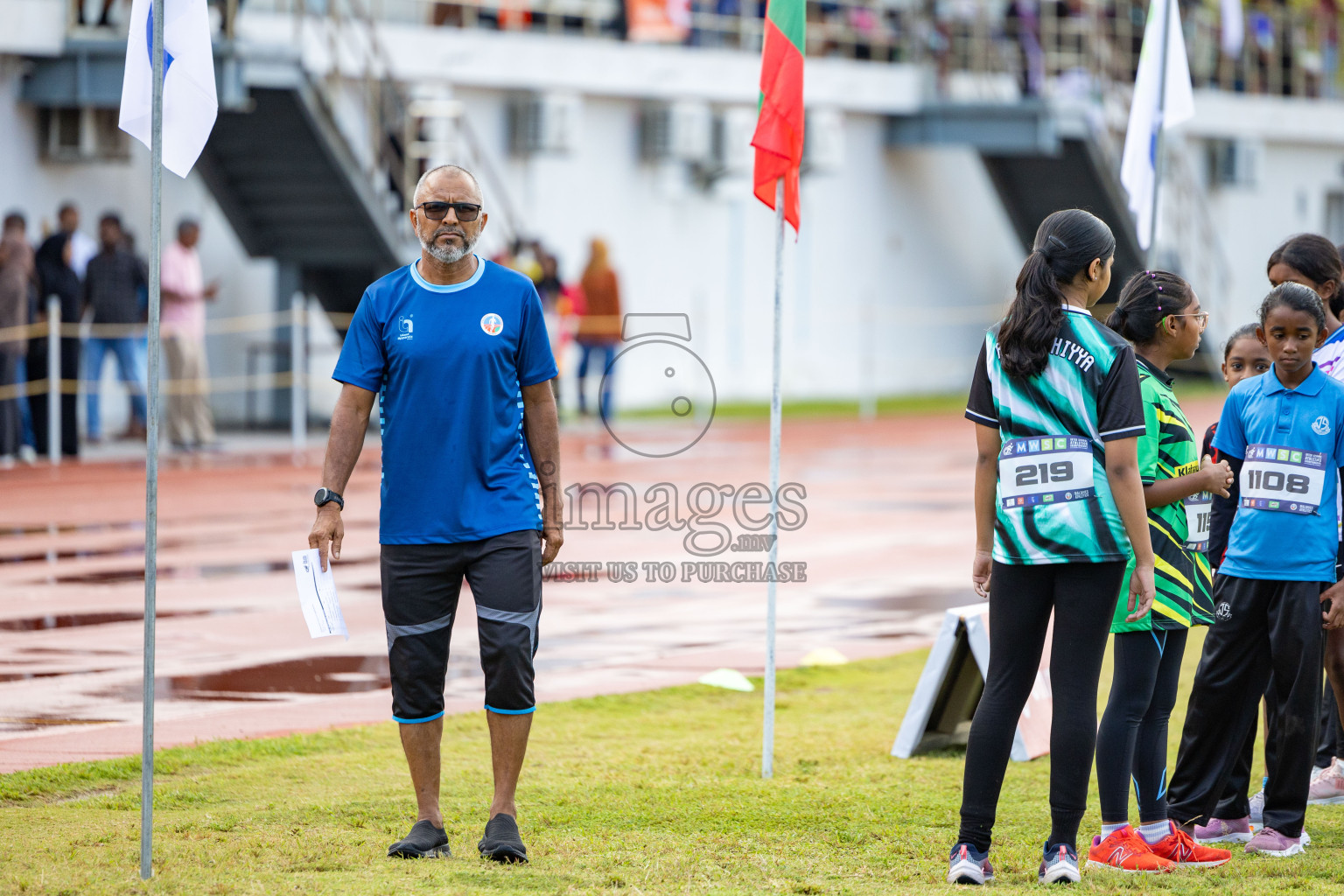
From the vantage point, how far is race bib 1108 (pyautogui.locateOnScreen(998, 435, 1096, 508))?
17.3 ft

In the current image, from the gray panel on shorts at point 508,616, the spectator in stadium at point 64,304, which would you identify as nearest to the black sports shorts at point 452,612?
the gray panel on shorts at point 508,616

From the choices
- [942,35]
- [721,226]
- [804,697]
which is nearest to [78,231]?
[721,226]

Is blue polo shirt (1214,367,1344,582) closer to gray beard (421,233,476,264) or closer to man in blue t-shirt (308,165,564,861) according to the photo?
man in blue t-shirt (308,165,564,861)

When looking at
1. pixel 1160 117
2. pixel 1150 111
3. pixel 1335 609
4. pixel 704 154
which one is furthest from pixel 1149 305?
pixel 704 154

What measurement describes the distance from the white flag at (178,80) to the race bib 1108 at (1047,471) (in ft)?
8.44

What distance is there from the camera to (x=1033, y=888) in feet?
17.6

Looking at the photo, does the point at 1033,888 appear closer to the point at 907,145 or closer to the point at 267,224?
the point at 267,224

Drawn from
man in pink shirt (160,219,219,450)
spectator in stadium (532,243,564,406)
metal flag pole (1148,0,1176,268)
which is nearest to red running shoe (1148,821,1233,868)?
metal flag pole (1148,0,1176,268)

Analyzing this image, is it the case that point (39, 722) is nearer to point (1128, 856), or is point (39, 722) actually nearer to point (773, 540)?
point (773, 540)

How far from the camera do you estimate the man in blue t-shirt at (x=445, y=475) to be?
5.65m

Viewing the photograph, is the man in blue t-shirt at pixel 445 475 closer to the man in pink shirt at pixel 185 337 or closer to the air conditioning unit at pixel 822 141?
the man in pink shirt at pixel 185 337

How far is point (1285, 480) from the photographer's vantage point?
5863 millimetres

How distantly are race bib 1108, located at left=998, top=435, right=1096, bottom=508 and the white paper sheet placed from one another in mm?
2023

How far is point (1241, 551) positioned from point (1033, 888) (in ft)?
4.39
